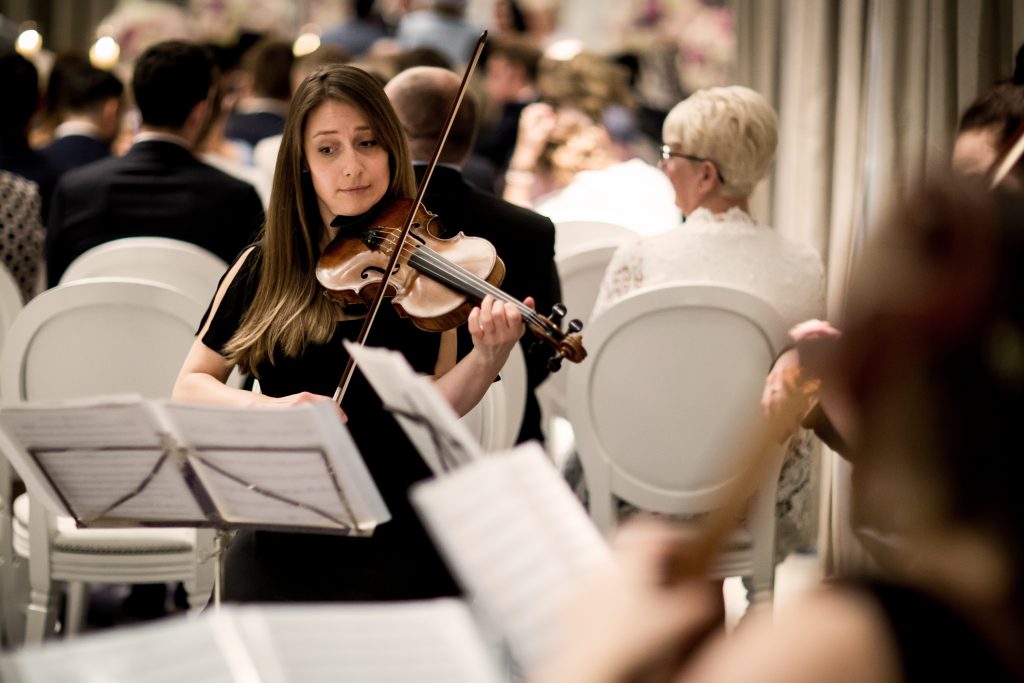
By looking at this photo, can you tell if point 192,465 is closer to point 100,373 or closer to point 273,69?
point 100,373

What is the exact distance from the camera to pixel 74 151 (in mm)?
5254

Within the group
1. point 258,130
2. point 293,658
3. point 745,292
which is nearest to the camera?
point 293,658

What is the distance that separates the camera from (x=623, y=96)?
5684mm

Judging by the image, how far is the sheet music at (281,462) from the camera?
5.72ft

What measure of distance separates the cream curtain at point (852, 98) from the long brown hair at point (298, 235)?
1.29 meters

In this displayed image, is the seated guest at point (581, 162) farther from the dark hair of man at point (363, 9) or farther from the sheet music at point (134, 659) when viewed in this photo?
the sheet music at point (134, 659)

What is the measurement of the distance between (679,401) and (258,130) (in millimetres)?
3960

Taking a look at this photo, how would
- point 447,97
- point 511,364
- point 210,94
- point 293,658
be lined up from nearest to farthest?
point 293,658
point 511,364
point 447,97
point 210,94

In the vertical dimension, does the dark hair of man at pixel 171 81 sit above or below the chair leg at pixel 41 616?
above

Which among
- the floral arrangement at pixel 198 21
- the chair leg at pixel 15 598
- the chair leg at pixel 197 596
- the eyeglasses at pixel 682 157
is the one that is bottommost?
the chair leg at pixel 15 598

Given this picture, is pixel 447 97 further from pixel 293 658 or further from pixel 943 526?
pixel 943 526

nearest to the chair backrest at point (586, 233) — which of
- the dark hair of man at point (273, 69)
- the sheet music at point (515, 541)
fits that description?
the dark hair of man at point (273, 69)

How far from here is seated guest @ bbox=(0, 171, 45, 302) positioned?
374 centimetres

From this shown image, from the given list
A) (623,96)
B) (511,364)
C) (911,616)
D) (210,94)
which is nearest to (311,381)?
(511,364)
